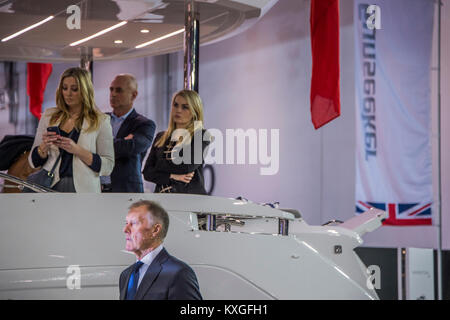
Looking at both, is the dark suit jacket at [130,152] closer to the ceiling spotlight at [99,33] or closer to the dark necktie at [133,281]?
the ceiling spotlight at [99,33]

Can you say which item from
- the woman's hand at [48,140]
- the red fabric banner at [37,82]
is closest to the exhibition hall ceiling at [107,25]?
the red fabric banner at [37,82]

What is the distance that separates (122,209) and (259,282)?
0.52 meters

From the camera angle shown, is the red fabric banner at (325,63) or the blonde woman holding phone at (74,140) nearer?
the blonde woman holding phone at (74,140)

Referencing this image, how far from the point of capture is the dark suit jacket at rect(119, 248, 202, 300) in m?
2.14

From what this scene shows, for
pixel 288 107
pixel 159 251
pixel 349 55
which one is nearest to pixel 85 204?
pixel 159 251

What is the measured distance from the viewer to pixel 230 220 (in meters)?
2.42

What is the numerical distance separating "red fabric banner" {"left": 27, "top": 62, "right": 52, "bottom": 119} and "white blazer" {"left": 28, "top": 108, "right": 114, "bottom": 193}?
6.98 feet

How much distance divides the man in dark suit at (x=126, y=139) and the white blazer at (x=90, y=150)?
0.69 ft

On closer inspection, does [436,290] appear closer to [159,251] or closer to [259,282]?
[259,282]

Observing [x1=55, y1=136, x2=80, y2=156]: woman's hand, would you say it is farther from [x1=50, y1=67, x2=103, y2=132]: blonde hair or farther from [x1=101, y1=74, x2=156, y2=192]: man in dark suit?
[x1=101, y1=74, x2=156, y2=192]: man in dark suit

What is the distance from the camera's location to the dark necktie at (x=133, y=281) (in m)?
2.14

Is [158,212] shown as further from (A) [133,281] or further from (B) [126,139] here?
(B) [126,139]

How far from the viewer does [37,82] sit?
4926 mm

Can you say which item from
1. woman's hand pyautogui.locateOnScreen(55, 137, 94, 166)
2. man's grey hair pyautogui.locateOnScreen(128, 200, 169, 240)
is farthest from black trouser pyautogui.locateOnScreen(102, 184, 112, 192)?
man's grey hair pyautogui.locateOnScreen(128, 200, 169, 240)
